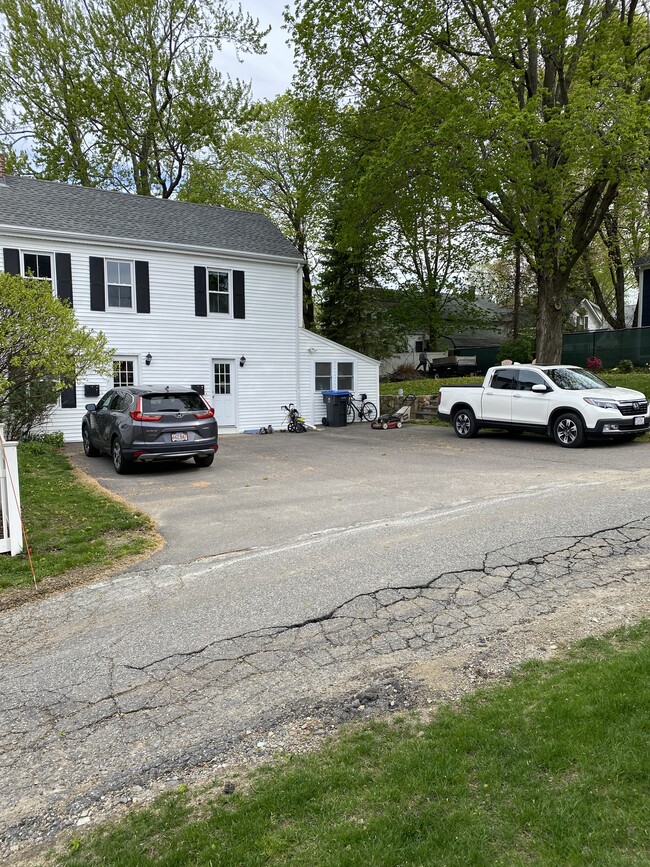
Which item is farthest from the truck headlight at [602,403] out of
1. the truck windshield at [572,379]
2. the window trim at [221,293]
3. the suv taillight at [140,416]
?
the window trim at [221,293]

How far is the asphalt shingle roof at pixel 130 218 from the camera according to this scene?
55.8 feet

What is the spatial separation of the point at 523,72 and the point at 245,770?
18866mm

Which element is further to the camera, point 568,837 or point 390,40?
point 390,40

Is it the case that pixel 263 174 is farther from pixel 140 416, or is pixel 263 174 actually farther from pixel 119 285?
pixel 140 416

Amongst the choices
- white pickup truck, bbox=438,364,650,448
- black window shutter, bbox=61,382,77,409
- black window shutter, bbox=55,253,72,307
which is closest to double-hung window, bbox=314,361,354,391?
white pickup truck, bbox=438,364,650,448

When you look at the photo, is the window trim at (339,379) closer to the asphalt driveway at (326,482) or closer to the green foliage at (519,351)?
the asphalt driveway at (326,482)

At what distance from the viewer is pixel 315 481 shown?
10000 mm

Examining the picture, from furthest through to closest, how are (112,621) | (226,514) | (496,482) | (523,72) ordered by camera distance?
(523,72) < (496,482) < (226,514) < (112,621)

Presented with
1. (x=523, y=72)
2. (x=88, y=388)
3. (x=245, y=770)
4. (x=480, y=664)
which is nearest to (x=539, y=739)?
(x=480, y=664)

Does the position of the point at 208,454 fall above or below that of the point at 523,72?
below

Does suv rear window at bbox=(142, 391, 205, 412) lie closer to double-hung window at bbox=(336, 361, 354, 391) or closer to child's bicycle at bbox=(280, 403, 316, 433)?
child's bicycle at bbox=(280, 403, 316, 433)

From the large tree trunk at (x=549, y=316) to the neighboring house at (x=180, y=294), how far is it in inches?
252

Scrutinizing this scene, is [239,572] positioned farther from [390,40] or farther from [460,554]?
[390,40]

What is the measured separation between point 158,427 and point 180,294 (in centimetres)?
915
